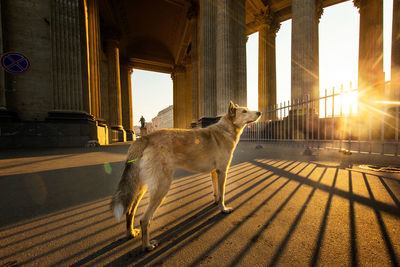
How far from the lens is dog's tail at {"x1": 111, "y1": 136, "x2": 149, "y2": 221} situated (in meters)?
1.47

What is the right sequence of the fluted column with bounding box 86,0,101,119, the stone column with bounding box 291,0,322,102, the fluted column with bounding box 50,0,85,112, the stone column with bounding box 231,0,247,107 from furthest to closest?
the stone column with bounding box 231,0,247,107
the fluted column with bounding box 86,0,101,119
the stone column with bounding box 291,0,322,102
the fluted column with bounding box 50,0,85,112

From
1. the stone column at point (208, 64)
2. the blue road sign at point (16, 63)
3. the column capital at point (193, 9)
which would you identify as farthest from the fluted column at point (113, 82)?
the blue road sign at point (16, 63)

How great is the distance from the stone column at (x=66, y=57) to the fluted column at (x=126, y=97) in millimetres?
18645

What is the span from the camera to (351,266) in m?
1.22

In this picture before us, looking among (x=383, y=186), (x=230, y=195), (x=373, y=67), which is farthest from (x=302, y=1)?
(x=230, y=195)

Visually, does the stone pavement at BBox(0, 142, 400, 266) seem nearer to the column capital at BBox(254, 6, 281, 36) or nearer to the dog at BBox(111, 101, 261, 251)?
the dog at BBox(111, 101, 261, 251)

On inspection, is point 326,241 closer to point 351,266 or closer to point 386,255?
point 351,266

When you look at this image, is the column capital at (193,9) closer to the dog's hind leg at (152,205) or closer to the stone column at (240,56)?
the stone column at (240,56)

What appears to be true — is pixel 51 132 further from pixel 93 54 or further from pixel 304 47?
pixel 304 47

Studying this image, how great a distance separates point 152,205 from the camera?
1573 millimetres

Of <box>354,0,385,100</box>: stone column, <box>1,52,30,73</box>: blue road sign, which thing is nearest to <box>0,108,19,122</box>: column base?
<box>1,52,30,73</box>: blue road sign

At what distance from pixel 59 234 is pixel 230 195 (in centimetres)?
232

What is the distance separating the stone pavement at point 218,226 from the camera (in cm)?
134

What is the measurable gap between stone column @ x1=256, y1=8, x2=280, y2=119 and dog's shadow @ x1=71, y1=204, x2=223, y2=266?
20.2 meters
